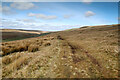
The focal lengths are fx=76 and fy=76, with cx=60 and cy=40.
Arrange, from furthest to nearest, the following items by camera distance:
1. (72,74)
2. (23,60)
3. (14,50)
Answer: (14,50) < (23,60) < (72,74)

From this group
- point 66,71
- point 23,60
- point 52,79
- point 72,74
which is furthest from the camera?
point 23,60

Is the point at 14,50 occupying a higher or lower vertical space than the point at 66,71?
higher

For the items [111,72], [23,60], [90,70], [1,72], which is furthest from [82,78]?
[1,72]

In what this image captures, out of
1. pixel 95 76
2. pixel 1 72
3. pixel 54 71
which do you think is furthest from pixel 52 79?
pixel 1 72

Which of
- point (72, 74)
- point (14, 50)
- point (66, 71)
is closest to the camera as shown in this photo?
point (72, 74)

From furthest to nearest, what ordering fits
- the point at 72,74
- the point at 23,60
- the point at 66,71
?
the point at 23,60 < the point at 66,71 < the point at 72,74

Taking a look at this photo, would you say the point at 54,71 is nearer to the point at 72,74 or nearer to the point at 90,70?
the point at 72,74

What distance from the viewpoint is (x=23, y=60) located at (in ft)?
21.3

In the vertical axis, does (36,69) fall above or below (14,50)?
below

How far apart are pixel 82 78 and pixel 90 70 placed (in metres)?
1.10

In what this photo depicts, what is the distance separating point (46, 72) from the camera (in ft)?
16.7

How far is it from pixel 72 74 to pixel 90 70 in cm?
139

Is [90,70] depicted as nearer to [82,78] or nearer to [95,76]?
[95,76]

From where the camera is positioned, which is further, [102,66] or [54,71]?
[102,66]
